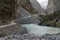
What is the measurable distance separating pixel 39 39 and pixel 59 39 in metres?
1.26

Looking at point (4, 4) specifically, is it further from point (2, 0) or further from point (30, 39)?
point (30, 39)

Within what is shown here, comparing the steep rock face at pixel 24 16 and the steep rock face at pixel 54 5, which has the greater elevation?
the steep rock face at pixel 24 16

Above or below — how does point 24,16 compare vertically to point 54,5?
above

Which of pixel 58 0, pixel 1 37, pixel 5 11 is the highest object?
pixel 5 11

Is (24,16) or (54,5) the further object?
(54,5)

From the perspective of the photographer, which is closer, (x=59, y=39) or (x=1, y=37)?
(x=59, y=39)

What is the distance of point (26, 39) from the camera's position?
405 inches

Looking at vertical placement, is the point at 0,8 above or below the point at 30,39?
above

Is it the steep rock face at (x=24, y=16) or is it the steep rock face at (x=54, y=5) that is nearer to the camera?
the steep rock face at (x=24, y=16)

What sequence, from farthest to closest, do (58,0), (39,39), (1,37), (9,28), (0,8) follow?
(58,0), (0,8), (9,28), (1,37), (39,39)

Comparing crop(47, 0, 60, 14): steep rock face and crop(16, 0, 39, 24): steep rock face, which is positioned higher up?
crop(16, 0, 39, 24): steep rock face

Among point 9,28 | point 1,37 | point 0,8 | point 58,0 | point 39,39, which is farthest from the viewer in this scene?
point 58,0

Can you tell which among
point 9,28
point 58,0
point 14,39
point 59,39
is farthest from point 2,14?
point 58,0

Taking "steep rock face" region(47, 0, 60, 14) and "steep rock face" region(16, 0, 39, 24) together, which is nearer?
"steep rock face" region(16, 0, 39, 24)
